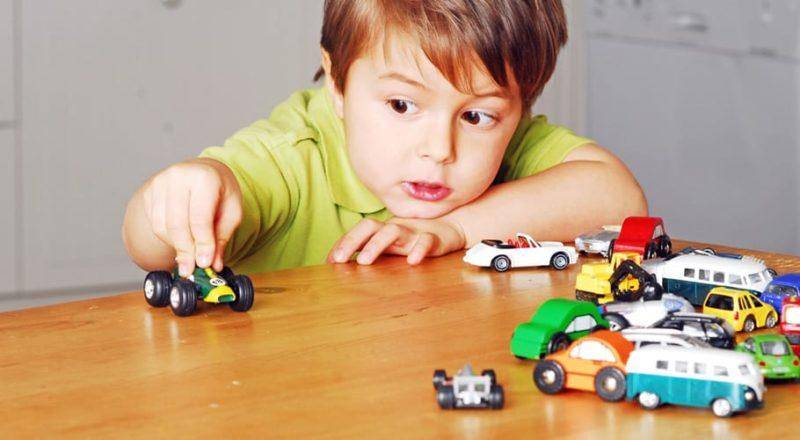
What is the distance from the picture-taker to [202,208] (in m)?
0.92

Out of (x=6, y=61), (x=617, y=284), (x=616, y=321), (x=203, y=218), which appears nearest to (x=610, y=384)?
(x=616, y=321)

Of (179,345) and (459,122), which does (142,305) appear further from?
(459,122)

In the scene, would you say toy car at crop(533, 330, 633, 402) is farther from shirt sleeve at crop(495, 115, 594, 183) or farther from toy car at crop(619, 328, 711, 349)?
shirt sleeve at crop(495, 115, 594, 183)

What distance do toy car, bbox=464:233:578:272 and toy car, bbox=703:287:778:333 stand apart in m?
0.24

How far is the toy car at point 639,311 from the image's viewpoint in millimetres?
679

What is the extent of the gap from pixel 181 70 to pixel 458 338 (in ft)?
6.65

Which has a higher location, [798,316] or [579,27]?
[579,27]

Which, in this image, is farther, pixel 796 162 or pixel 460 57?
pixel 796 162

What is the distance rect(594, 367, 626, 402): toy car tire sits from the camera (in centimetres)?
56

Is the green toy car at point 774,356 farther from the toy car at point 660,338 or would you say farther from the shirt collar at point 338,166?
the shirt collar at point 338,166

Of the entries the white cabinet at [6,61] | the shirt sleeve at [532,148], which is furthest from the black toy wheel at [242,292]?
the white cabinet at [6,61]

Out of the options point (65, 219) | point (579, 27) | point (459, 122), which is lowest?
point (65, 219)

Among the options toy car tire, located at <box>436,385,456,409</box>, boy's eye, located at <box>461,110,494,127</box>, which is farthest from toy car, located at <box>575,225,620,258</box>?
toy car tire, located at <box>436,385,456,409</box>

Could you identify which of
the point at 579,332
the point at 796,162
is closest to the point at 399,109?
the point at 579,332
